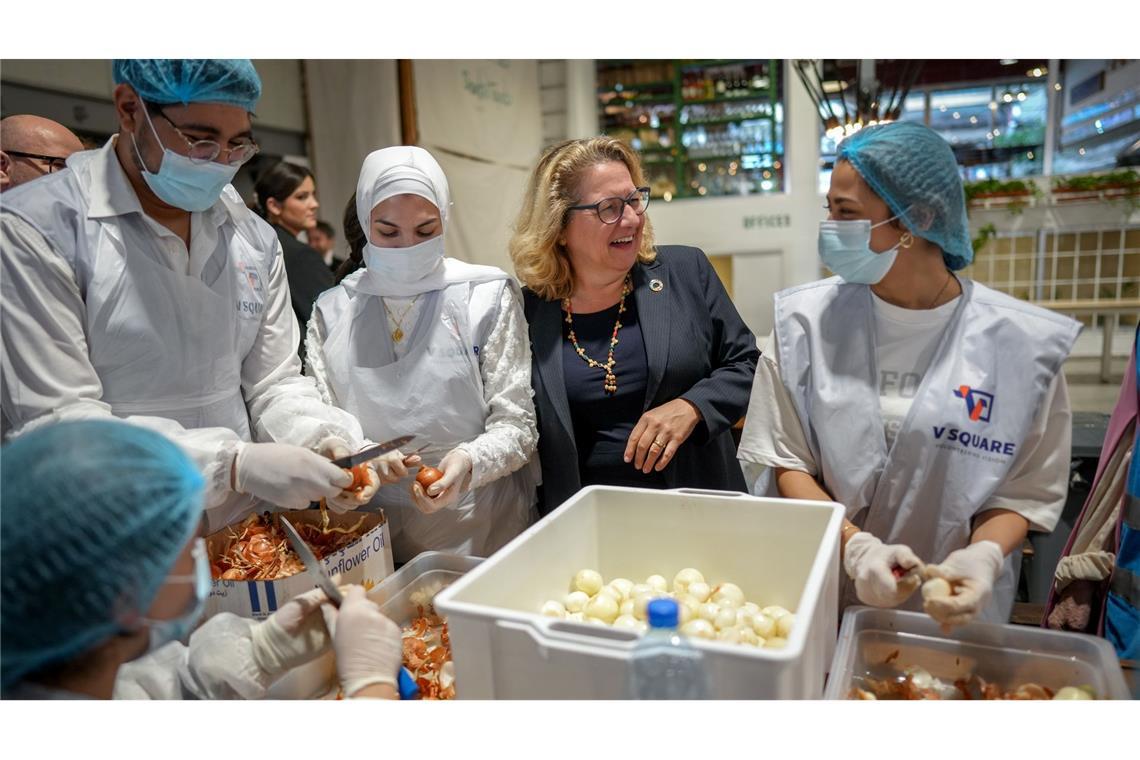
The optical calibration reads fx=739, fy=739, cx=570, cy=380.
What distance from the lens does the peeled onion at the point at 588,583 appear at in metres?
1.41

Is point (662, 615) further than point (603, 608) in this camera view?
No

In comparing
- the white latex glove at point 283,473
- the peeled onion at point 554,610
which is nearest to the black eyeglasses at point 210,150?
the white latex glove at point 283,473

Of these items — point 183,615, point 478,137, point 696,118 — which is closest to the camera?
point 183,615

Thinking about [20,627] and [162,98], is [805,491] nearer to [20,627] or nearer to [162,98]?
[20,627]

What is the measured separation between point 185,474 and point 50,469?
5.2 inches

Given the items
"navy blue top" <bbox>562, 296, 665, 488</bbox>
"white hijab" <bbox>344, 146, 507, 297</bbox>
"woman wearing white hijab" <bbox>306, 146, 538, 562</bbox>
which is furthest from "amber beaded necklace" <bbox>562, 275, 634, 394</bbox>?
"white hijab" <bbox>344, 146, 507, 297</bbox>

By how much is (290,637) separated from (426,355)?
692mm

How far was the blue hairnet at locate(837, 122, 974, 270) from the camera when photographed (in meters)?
1.32

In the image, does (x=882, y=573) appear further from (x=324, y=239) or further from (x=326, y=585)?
(x=324, y=239)

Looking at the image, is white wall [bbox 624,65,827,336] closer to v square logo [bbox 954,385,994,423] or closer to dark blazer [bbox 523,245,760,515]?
dark blazer [bbox 523,245,760,515]

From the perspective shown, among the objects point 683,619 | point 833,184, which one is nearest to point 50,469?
point 683,619

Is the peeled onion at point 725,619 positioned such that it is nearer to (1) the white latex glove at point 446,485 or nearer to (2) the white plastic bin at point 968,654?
(2) the white plastic bin at point 968,654

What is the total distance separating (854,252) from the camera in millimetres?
1388

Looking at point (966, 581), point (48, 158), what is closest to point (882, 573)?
point (966, 581)
